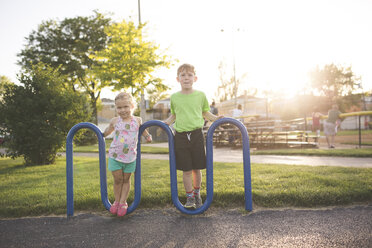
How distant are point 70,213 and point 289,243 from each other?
2.42 metres

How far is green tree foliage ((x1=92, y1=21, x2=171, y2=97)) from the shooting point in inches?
619

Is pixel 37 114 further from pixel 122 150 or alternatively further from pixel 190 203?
pixel 190 203

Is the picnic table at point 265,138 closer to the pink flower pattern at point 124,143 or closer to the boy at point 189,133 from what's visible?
the boy at point 189,133

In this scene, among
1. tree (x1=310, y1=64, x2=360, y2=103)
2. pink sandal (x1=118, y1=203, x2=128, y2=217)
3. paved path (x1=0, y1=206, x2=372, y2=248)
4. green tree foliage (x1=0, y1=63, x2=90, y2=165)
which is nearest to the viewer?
paved path (x1=0, y1=206, x2=372, y2=248)

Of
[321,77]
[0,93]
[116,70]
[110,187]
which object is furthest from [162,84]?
[321,77]

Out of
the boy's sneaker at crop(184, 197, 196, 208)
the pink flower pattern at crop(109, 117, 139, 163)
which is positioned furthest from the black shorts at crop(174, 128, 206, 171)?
the pink flower pattern at crop(109, 117, 139, 163)

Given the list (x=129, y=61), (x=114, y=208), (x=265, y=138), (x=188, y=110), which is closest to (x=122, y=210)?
(x=114, y=208)

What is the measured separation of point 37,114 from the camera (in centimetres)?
706

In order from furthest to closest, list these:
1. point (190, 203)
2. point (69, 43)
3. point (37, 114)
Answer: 1. point (69, 43)
2. point (37, 114)
3. point (190, 203)

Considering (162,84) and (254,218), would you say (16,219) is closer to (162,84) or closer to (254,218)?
(254,218)

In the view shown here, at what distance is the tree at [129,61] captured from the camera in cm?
1573

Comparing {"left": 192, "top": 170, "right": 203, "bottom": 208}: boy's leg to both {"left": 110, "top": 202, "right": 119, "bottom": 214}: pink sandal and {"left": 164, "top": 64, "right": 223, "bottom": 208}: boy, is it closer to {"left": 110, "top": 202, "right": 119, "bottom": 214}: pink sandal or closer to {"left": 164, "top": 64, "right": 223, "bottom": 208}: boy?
{"left": 164, "top": 64, "right": 223, "bottom": 208}: boy

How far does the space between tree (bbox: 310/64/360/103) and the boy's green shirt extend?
48.5 meters

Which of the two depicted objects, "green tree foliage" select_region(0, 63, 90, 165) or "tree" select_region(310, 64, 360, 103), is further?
"tree" select_region(310, 64, 360, 103)
